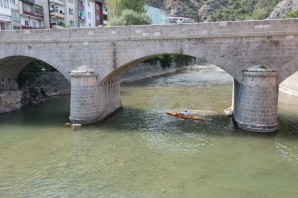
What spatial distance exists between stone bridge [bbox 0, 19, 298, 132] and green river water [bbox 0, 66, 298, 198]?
150 cm

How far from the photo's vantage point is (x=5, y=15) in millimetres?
37219

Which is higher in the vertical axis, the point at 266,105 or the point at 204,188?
the point at 266,105

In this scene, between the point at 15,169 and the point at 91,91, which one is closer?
the point at 15,169

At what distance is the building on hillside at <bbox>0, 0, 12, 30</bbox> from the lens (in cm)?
3649

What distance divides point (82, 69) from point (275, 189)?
1355 cm

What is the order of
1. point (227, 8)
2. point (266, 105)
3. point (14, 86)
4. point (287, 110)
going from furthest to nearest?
point (227, 8) → point (14, 86) → point (287, 110) → point (266, 105)

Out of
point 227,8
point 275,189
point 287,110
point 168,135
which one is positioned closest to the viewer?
point 275,189

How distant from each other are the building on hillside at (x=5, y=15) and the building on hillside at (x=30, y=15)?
3406 millimetres

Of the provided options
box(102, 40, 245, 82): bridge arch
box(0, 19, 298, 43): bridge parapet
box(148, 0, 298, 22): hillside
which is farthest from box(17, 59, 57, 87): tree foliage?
box(148, 0, 298, 22): hillside

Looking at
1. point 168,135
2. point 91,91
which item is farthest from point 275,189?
point 91,91

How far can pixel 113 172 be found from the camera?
43.4 ft

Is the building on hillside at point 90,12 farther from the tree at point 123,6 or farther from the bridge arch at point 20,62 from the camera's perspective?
the bridge arch at point 20,62

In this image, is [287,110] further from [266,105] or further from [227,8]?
[227,8]

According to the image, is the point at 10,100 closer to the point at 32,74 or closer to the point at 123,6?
the point at 32,74
